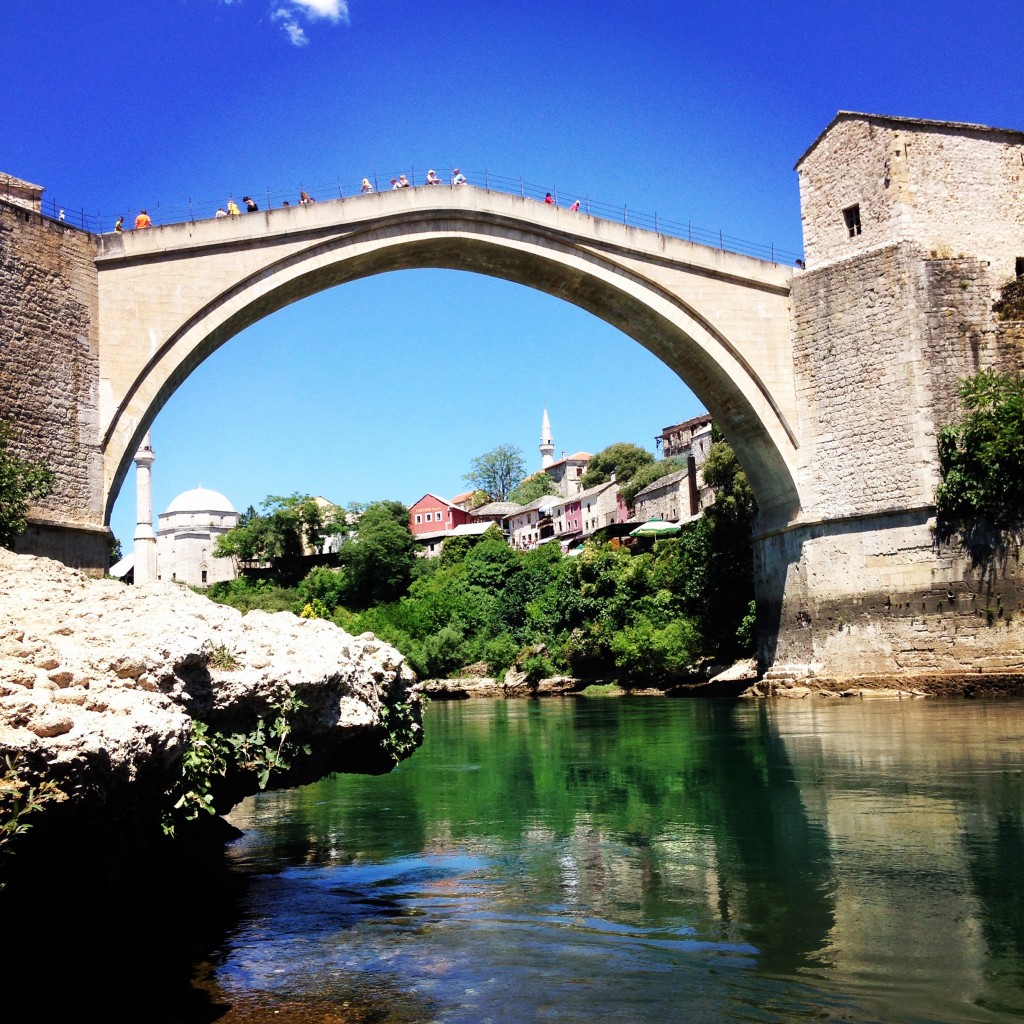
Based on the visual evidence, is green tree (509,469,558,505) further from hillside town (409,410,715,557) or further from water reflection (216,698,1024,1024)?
water reflection (216,698,1024,1024)

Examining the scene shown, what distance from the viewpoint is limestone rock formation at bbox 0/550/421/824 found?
309cm

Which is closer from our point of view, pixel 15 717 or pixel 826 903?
pixel 15 717

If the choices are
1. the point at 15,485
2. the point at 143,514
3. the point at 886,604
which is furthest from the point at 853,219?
the point at 143,514

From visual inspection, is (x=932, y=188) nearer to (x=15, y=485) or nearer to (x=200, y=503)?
(x=15, y=485)

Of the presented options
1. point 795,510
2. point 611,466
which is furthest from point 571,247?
point 611,466

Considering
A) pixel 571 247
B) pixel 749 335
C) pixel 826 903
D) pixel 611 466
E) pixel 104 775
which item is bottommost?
pixel 826 903

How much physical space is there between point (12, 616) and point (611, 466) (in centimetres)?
5962

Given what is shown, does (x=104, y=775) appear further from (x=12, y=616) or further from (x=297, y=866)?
(x=297, y=866)

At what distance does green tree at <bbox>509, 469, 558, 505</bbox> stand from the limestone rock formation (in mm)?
65883

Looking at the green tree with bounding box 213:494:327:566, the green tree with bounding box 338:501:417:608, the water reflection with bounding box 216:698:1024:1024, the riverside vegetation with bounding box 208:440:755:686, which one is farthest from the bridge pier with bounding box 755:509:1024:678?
the green tree with bounding box 213:494:327:566

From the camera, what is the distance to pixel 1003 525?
53.7 feet

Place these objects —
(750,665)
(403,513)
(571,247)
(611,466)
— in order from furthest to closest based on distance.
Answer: (611,466) → (403,513) → (750,665) → (571,247)

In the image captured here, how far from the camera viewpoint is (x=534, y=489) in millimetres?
72750

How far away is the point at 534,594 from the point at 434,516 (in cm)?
3052
